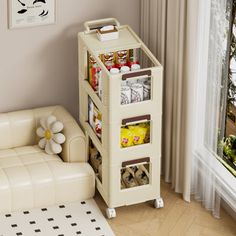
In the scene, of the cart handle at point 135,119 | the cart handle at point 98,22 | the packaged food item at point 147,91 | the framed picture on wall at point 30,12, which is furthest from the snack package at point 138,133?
the framed picture on wall at point 30,12

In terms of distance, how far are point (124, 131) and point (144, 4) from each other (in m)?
1.01

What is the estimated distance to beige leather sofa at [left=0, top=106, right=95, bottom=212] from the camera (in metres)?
5.45

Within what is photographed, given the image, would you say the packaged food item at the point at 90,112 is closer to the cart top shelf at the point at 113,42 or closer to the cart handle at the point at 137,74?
the cart top shelf at the point at 113,42

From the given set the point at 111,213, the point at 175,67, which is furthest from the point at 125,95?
the point at 111,213

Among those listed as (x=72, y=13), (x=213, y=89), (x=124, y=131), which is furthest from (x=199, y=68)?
(x=72, y=13)

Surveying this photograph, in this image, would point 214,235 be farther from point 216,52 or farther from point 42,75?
point 42,75

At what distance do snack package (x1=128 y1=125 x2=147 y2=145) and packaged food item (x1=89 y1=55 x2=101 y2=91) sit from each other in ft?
1.24

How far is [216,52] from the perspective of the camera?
520cm

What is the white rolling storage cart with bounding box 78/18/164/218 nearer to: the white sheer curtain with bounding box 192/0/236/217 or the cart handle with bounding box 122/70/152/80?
the cart handle with bounding box 122/70/152/80

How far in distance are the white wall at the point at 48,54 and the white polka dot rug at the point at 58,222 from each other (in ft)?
2.80

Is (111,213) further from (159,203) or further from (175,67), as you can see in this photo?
(175,67)

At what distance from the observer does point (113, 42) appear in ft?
18.2

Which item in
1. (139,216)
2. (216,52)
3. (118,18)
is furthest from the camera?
(118,18)

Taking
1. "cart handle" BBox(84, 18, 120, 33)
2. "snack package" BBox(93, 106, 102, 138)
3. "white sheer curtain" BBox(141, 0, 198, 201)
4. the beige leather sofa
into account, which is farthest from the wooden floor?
"cart handle" BBox(84, 18, 120, 33)
